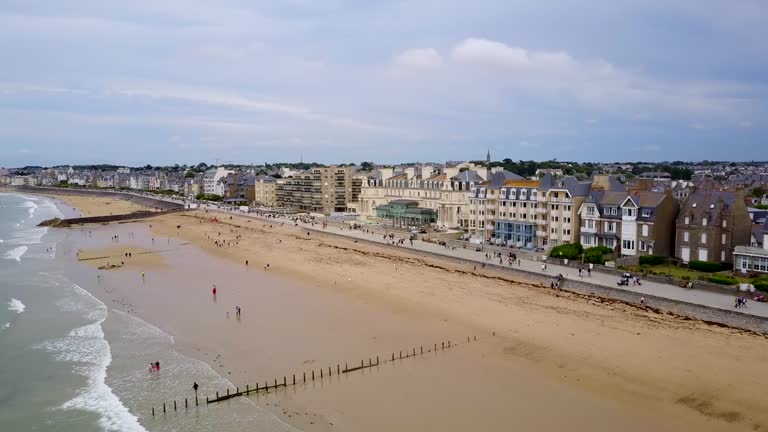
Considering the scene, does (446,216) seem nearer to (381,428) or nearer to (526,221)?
(526,221)

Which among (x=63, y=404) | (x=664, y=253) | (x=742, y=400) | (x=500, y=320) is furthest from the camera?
(x=664, y=253)

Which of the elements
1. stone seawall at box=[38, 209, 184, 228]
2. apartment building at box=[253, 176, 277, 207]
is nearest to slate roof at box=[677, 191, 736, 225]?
stone seawall at box=[38, 209, 184, 228]

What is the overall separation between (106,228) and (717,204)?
66619 millimetres

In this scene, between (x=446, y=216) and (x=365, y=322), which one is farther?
(x=446, y=216)

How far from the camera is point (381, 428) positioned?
55.6ft

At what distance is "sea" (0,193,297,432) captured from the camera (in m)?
18.0

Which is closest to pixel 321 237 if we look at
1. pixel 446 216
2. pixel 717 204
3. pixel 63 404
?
pixel 446 216

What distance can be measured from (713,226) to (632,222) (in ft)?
16.4

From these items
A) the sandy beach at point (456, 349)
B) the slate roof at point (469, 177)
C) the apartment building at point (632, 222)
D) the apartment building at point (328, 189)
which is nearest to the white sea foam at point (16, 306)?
the sandy beach at point (456, 349)

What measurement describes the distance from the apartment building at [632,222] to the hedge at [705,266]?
362cm

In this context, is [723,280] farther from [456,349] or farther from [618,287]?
[456,349]

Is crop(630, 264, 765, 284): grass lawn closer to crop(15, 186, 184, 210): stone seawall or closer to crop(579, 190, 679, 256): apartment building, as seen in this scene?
crop(579, 190, 679, 256): apartment building

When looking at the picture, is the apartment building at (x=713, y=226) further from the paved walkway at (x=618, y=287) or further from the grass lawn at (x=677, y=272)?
the paved walkway at (x=618, y=287)

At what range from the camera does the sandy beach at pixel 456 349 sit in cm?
1778
